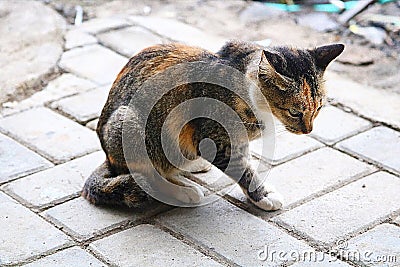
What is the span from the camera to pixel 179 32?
536 centimetres

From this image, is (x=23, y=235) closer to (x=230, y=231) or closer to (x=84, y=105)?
(x=230, y=231)

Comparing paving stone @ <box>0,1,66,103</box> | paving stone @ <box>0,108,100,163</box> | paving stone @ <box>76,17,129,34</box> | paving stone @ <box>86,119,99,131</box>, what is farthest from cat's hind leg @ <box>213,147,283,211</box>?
paving stone @ <box>76,17,129,34</box>

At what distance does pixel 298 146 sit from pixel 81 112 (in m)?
1.32

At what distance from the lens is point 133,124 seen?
3.41 metres

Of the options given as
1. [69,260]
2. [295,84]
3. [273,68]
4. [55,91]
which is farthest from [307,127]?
[55,91]

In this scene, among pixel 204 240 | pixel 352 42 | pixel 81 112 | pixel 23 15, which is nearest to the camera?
pixel 204 240

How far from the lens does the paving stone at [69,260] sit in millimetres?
3159

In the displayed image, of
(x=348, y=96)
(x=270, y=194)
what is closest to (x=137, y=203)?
(x=270, y=194)

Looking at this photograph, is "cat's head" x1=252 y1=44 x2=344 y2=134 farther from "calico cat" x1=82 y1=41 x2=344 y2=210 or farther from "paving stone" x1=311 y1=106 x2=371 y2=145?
"paving stone" x1=311 y1=106 x2=371 y2=145

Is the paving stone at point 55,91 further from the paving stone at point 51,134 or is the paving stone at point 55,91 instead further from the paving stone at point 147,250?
the paving stone at point 147,250

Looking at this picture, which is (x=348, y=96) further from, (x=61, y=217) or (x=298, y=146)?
(x=61, y=217)

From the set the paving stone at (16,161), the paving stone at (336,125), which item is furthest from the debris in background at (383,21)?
the paving stone at (16,161)

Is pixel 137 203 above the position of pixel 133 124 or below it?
below

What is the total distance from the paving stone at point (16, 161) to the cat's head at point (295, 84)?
130cm
